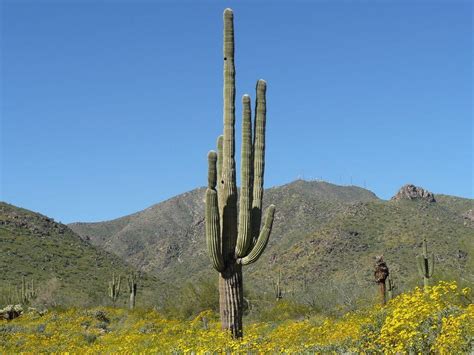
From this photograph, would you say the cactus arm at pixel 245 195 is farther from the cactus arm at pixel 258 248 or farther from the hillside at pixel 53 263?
the hillside at pixel 53 263

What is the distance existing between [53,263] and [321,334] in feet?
138

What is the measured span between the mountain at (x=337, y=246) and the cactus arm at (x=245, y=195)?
1356 centimetres

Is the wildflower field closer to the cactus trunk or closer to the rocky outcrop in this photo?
the cactus trunk

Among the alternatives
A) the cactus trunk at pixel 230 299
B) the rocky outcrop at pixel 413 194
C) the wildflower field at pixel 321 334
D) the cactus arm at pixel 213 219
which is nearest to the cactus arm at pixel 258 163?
the cactus trunk at pixel 230 299

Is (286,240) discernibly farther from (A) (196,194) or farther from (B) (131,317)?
(A) (196,194)

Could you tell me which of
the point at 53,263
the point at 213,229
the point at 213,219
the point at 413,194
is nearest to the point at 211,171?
the point at 213,219

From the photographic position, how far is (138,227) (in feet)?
370

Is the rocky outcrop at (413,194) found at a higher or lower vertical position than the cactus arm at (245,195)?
higher

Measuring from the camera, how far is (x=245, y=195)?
11594 millimetres

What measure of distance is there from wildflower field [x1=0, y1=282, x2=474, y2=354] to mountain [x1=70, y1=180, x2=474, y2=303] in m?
10.9

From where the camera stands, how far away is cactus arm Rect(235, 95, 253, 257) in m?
11.5

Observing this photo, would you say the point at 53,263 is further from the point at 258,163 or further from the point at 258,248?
the point at 258,248

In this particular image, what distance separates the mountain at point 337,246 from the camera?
43625 millimetres

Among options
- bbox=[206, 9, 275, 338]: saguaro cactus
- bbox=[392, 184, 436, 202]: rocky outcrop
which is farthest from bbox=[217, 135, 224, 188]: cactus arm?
bbox=[392, 184, 436, 202]: rocky outcrop
